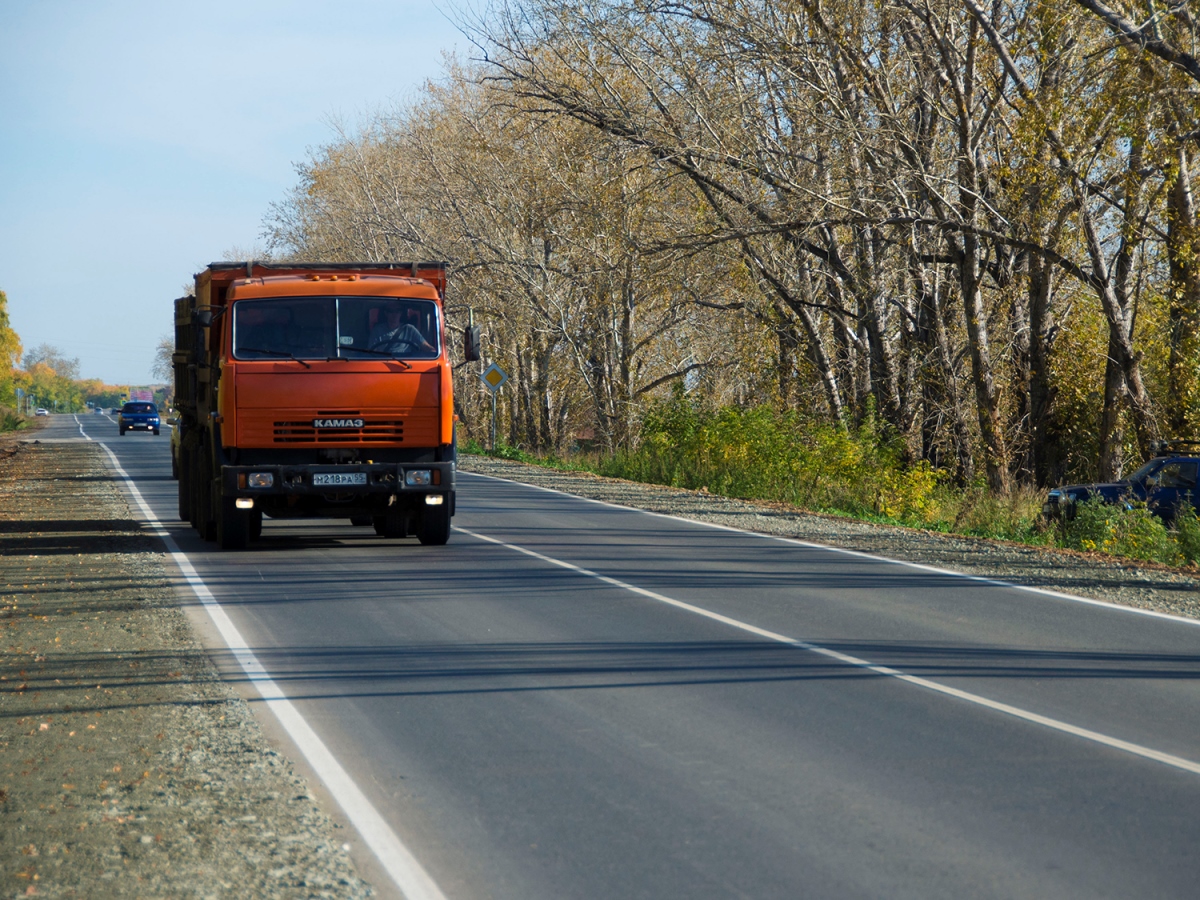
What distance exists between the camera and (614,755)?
6.31 m

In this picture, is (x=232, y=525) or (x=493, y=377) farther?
(x=493, y=377)

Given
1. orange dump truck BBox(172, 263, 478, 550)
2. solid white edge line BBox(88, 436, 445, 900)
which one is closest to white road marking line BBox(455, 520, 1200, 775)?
orange dump truck BBox(172, 263, 478, 550)

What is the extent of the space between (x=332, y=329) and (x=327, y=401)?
2.88ft

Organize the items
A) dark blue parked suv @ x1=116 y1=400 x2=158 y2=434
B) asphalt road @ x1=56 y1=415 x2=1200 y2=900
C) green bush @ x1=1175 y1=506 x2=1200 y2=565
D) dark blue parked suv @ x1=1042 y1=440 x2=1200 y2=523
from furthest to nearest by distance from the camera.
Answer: dark blue parked suv @ x1=116 y1=400 x2=158 y2=434 < dark blue parked suv @ x1=1042 y1=440 x2=1200 y2=523 < green bush @ x1=1175 y1=506 x2=1200 y2=565 < asphalt road @ x1=56 y1=415 x2=1200 y2=900

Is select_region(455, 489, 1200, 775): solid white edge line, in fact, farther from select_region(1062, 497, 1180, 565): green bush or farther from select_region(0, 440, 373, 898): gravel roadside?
select_region(1062, 497, 1180, 565): green bush

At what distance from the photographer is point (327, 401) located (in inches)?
572

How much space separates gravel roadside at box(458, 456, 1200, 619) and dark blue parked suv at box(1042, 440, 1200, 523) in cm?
180

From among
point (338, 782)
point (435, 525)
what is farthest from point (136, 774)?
point (435, 525)

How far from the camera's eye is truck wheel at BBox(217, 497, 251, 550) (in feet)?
48.0

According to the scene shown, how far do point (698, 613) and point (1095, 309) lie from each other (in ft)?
61.9

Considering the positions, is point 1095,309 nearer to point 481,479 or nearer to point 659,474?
point 659,474

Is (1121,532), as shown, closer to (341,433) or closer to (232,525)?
(341,433)

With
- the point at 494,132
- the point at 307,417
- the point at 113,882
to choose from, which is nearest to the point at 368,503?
the point at 307,417

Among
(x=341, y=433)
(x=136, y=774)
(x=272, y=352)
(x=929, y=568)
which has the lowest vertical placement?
(x=136, y=774)
